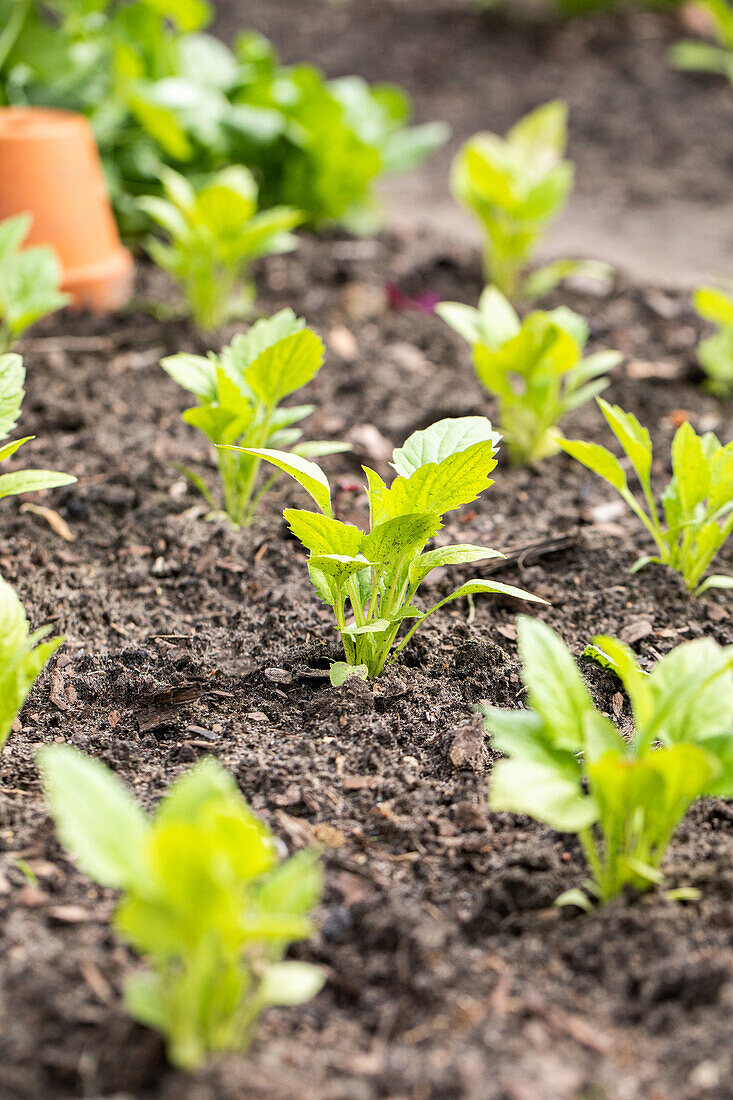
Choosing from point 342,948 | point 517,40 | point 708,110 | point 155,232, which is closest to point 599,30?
point 517,40

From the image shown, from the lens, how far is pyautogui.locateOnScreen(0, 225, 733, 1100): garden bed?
1047 millimetres

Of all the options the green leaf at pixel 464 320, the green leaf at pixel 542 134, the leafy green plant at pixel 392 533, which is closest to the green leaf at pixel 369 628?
the leafy green plant at pixel 392 533

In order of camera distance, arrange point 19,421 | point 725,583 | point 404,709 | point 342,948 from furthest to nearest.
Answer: point 19,421, point 725,583, point 404,709, point 342,948

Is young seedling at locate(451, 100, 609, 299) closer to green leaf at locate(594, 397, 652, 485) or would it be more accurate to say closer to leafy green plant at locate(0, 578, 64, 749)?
green leaf at locate(594, 397, 652, 485)

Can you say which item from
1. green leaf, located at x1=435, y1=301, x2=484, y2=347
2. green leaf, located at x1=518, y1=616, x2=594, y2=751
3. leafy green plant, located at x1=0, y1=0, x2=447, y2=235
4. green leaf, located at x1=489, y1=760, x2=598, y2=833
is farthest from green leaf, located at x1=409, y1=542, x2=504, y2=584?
leafy green plant, located at x1=0, y1=0, x2=447, y2=235

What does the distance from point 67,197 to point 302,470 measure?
182cm

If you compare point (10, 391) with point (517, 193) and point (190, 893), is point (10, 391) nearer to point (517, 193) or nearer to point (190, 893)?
point (190, 893)

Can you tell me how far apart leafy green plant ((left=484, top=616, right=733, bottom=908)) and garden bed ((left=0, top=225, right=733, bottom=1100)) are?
9cm

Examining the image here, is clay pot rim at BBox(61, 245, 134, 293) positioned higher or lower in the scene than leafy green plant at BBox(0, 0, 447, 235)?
lower

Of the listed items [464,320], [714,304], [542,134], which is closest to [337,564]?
[464,320]

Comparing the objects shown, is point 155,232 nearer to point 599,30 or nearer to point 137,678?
point 137,678

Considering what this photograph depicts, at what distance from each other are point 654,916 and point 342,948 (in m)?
0.39

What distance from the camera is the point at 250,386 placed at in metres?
1.81

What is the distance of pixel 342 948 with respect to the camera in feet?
3.88
